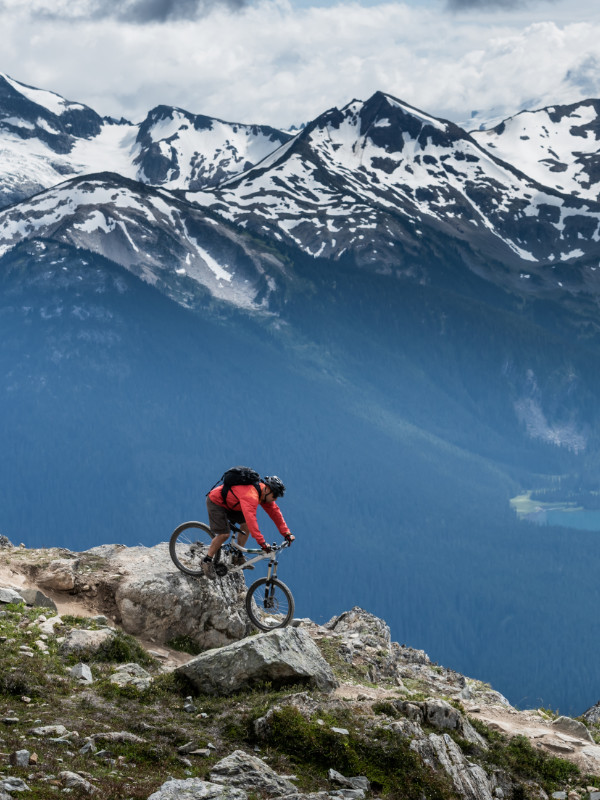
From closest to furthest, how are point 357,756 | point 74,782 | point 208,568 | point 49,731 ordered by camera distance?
point 74,782, point 49,731, point 357,756, point 208,568

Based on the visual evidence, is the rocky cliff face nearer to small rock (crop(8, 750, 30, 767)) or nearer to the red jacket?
small rock (crop(8, 750, 30, 767))

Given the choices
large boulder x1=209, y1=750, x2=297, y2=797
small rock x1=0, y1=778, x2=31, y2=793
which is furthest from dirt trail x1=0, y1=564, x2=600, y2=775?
small rock x1=0, y1=778, x2=31, y2=793

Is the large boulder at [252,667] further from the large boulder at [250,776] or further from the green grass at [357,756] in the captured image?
the large boulder at [250,776]

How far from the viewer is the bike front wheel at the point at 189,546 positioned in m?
25.8

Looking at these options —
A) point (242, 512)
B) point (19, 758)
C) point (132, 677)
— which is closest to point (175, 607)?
point (242, 512)

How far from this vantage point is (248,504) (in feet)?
74.7

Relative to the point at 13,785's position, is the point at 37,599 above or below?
above

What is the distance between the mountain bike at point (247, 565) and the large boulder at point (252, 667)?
3881 mm

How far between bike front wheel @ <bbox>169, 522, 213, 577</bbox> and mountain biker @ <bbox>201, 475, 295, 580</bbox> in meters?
1.46

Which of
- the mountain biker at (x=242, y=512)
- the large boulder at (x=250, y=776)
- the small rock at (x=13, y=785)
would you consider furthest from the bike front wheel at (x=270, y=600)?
the small rock at (x=13, y=785)

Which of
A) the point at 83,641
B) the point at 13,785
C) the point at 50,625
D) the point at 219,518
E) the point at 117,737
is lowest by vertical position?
the point at 13,785

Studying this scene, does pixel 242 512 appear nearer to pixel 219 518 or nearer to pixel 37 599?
pixel 219 518

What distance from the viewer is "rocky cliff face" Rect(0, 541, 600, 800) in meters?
13.8

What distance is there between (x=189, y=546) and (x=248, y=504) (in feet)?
15.0
